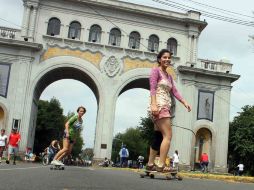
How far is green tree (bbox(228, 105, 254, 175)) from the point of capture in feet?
186

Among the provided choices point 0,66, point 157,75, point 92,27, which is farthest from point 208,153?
point 157,75

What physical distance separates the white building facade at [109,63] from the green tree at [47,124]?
88.6ft

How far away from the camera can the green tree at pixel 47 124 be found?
69.0 meters

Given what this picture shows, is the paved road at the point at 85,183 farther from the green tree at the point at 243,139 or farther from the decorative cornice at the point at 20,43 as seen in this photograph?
the green tree at the point at 243,139

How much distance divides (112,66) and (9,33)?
933cm

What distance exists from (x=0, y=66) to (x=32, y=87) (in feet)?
10.6

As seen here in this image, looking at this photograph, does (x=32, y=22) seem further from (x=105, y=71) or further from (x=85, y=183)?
(x=85, y=183)

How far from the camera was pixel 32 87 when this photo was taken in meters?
38.3

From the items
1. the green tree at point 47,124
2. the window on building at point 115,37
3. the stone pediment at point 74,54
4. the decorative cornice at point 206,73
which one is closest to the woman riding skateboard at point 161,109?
the stone pediment at point 74,54

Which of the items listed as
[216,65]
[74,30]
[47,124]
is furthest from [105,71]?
[47,124]

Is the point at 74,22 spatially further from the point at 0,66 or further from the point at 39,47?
the point at 0,66

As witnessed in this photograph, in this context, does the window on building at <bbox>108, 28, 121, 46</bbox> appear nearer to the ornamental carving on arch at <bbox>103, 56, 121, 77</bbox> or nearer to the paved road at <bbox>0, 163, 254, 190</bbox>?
the ornamental carving on arch at <bbox>103, 56, 121, 77</bbox>

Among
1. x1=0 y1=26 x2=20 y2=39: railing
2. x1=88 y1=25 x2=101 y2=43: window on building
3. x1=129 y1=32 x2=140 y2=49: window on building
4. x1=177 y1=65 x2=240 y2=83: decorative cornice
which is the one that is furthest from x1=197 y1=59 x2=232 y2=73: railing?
x1=0 y1=26 x2=20 y2=39: railing

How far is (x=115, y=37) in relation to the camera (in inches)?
1617
